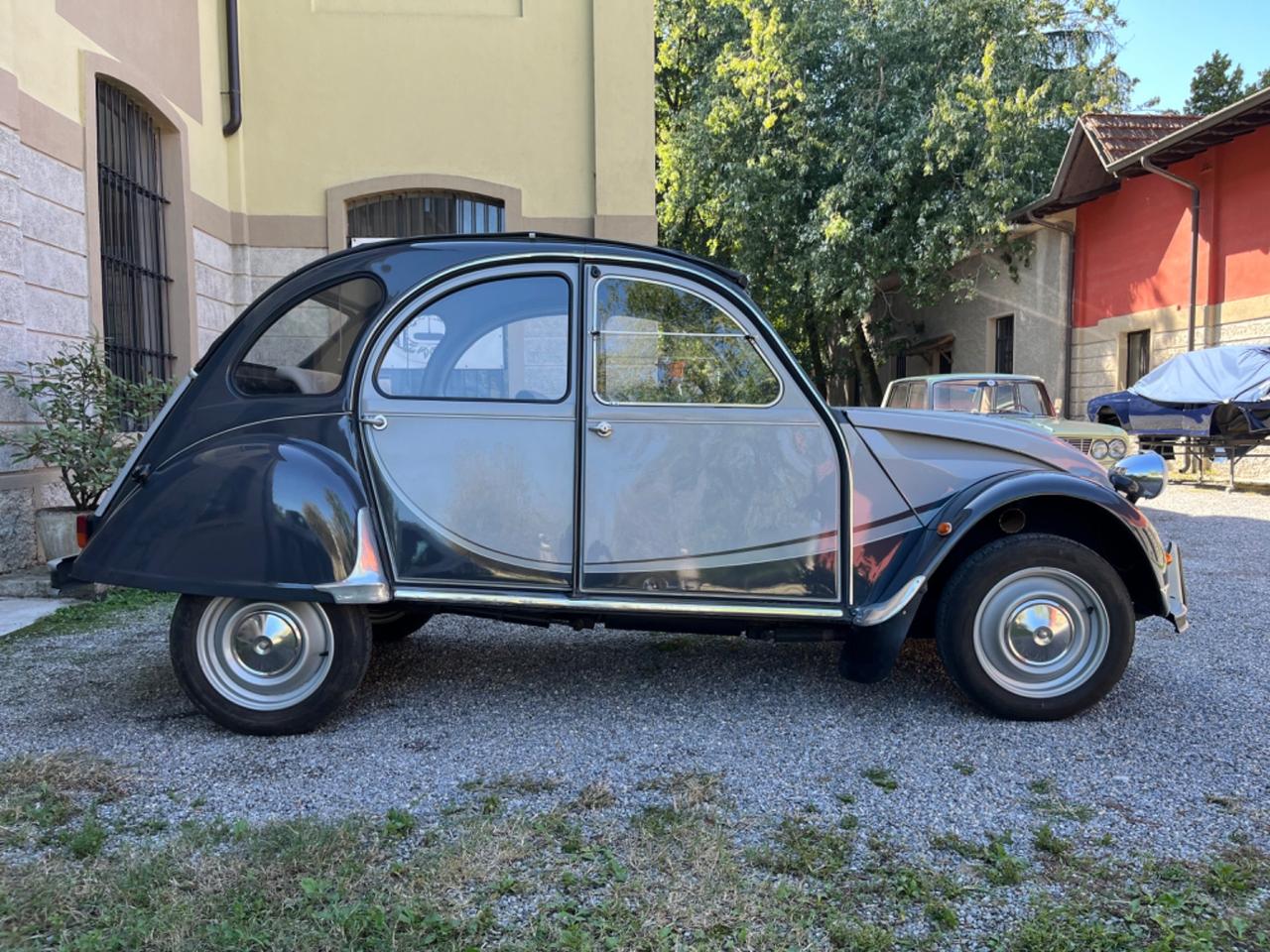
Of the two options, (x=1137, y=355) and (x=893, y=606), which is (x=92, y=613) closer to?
(x=893, y=606)

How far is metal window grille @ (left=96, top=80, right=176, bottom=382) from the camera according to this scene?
7.57m

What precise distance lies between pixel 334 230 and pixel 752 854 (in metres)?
8.73

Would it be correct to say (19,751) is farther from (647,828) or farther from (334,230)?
(334,230)

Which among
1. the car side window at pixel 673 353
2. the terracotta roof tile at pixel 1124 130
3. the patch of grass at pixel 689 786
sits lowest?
the patch of grass at pixel 689 786

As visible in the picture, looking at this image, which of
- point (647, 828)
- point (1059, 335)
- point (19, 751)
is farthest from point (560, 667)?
point (1059, 335)

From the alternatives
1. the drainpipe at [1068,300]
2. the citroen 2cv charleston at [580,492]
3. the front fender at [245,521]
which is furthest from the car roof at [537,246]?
the drainpipe at [1068,300]

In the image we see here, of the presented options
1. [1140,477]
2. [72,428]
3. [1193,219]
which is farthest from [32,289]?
[1193,219]

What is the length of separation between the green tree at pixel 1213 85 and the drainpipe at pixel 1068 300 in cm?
1462

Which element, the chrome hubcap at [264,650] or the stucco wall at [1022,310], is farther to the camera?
the stucco wall at [1022,310]

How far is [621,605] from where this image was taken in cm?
358

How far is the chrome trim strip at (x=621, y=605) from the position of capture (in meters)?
3.57

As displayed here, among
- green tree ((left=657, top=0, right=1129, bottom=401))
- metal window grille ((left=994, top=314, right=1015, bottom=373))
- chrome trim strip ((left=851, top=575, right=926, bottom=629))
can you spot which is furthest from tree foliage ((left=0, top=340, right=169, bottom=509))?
metal window grille ((left=994, top=314, right=1015, bottom=373))

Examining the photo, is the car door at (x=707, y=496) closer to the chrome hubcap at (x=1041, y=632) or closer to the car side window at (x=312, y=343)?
the chrome hubcap at (x=1041, y=632)

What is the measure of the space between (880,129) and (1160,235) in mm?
5387
